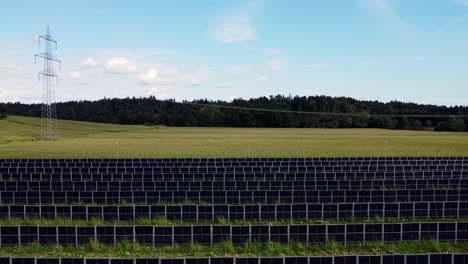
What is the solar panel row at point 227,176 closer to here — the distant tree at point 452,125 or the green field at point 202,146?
the green field at point 202,146

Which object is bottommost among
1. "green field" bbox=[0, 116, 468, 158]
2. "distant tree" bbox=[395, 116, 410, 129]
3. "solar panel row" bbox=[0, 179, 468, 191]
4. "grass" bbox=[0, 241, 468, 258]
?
"grass" bbox=[0, 241, 468, 258]

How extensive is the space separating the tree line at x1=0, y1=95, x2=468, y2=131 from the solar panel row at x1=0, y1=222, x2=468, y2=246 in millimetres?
91228

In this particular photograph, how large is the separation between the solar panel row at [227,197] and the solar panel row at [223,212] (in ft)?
7.17

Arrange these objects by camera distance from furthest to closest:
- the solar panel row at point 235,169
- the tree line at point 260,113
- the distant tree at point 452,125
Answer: the tree line at point 260,113 < the distant tree at point 452,125 < the solar panel row at point 235,169

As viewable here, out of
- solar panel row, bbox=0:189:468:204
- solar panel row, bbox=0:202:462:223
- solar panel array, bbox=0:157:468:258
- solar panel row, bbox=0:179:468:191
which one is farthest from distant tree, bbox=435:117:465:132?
solar panel row, bbox=0:202:462:223

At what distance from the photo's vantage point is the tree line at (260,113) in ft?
364

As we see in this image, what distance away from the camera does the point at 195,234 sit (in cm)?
1170

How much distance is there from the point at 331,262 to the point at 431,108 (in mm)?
136054

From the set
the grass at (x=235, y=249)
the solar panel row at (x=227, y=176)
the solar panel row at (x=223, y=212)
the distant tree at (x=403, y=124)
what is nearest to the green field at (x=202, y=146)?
the solar panel row at (x=227, y=176)

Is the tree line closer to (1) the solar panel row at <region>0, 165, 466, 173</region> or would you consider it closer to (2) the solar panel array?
(1) the solar panel row at <region>0, 165, 466, 173</region>

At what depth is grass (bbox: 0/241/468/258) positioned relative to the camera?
11.1 meters

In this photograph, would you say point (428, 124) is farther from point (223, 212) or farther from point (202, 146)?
point (223, 212)

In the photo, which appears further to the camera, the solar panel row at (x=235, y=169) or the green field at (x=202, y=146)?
the green field at (x=202, y=146)

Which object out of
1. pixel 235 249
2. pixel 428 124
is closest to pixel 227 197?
pixel 235 249
